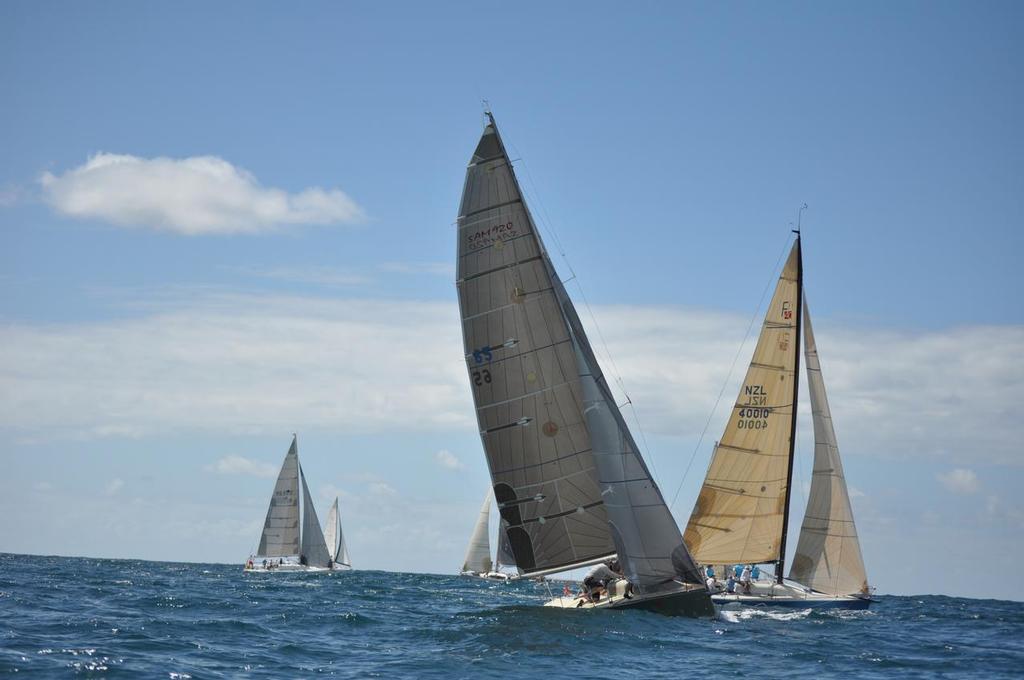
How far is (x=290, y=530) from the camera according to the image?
8531cm

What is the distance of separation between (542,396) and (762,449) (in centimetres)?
1374

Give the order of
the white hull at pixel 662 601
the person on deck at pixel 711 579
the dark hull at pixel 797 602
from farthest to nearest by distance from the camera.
Result: the person on deck at pixel 711 579, the dark hull at pixel 797 602, the white hull at pixel 662 601

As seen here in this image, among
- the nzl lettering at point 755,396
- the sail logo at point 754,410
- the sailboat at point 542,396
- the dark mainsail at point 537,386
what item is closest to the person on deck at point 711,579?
the sail logo at point 754,410

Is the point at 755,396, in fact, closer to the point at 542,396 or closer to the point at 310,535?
the point at 542,396

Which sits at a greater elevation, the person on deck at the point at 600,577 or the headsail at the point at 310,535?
the headsail at the point at 310,535

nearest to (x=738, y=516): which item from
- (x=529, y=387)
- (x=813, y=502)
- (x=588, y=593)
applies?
(x=813, y=502)

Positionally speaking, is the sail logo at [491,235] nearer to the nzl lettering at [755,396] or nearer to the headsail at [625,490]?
the headsail at [625,490]

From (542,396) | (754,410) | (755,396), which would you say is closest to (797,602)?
(754,410)

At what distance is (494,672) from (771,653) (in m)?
8.09

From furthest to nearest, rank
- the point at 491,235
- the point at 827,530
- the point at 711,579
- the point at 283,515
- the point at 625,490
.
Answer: the point at 283,515 → the point at 827,530 → the point at 711,579 → the point at 625,490 → the point at 491,235

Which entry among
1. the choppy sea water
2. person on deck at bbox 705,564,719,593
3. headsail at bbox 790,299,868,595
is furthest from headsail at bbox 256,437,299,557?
headsail at bbox 790,299,868,595

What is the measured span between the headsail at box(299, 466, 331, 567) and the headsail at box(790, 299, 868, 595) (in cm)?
5098

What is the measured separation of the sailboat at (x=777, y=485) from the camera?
41.7 metres

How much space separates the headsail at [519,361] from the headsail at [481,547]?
65336 mm
